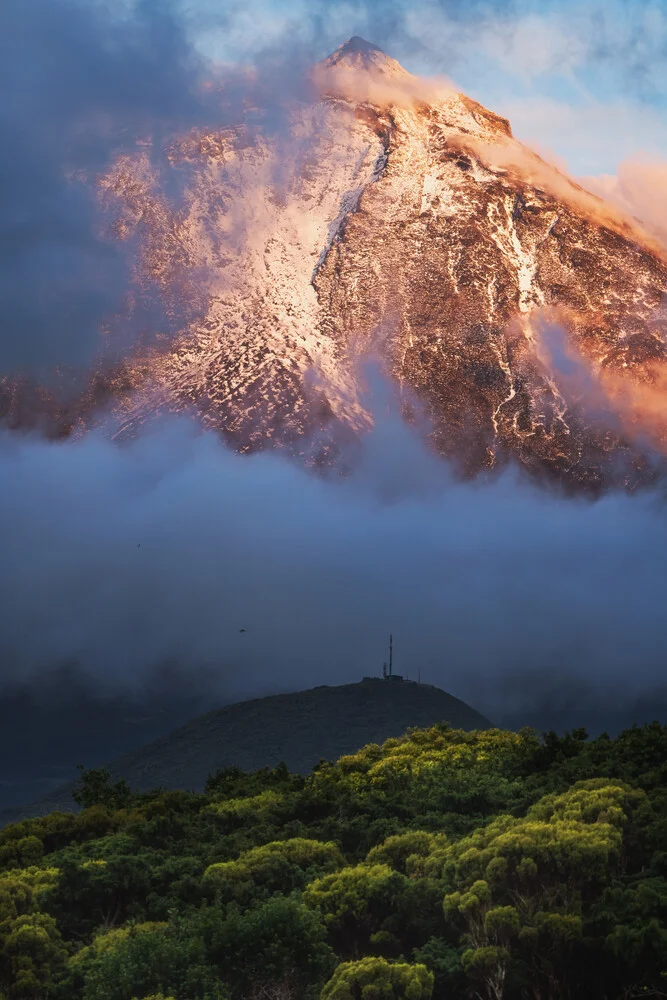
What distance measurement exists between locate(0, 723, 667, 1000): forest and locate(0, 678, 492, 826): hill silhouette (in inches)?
3909

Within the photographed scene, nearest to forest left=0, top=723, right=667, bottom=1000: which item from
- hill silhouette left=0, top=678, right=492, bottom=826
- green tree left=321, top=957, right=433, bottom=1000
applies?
green tree left=321, top=957, right=433, bottom=1000

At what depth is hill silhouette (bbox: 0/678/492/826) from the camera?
7052 inches

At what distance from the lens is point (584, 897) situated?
2283 inches

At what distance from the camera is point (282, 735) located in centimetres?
18688

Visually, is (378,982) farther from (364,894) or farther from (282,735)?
(282,735)

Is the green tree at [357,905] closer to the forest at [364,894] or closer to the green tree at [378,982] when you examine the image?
the forest at [364,894]

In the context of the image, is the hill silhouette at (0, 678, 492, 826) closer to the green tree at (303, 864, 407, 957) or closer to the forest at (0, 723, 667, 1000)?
the forest at (0, 723, 667, 1000)

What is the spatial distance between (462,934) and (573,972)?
4.68 m

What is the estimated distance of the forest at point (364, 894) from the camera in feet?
171

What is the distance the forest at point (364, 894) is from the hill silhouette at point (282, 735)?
9928 centimetres

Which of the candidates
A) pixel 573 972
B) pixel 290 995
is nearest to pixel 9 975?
pixel 290 995

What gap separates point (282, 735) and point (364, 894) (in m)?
128

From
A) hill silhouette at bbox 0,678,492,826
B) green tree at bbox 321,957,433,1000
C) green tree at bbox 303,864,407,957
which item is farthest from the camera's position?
hill silhouette at bbox 0,678,492,826

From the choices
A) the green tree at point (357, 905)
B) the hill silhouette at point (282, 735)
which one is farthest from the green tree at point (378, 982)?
the hill silhouette at point (282, 735)
